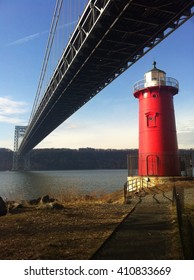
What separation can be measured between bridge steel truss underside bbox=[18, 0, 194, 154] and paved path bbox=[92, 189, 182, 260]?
9493 mm

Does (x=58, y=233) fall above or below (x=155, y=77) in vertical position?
below

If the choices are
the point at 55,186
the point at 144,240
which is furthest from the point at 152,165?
the point at 55,186

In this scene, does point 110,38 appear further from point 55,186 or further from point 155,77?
point 55,186

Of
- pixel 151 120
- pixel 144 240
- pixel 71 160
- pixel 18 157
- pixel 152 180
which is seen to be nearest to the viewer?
pixel 144 240

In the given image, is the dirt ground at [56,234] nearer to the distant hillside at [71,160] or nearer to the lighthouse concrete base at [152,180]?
the lighthouse concrete base at [152,180]

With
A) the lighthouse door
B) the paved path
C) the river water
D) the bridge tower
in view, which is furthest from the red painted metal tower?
the bridge tower

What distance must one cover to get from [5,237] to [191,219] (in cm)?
432

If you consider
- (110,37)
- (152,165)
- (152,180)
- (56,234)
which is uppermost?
(110,37)

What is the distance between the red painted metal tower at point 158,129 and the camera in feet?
65.4

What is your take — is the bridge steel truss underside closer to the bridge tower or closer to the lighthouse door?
the lighthouse door

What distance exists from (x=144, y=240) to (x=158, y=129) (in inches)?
595

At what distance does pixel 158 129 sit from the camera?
20.1 meters

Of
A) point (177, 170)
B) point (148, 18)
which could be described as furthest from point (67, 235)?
point (177, 170)

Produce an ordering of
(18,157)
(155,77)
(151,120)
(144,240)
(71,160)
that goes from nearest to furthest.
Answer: (144,240) → (151,120) → (155,77) → (18,157) → (71,160)
